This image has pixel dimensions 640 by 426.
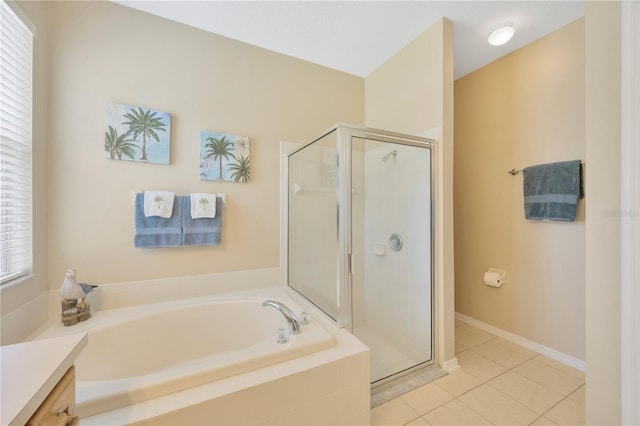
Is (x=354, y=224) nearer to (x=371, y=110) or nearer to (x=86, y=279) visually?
(x=371, y=110)

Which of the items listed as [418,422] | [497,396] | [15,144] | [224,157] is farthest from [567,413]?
[15,144]

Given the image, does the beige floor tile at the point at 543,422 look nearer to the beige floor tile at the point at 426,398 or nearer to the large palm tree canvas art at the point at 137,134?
the beige floor tile at the point at 426,398

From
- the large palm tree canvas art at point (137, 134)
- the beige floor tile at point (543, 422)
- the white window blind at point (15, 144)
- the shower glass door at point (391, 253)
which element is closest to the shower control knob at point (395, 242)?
the shower glass door at point (391, 253)

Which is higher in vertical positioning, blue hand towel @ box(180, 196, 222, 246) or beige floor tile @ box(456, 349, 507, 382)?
blue hand towel @ box(180, 196, 222, 246)

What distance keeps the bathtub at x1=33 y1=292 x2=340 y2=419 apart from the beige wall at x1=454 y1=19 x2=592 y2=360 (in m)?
1.83

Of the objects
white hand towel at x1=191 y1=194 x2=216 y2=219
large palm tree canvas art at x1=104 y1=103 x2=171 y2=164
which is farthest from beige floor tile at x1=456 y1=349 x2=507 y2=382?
large palm tree canvas art at x1=104 y1=103 x2=171 y2=164

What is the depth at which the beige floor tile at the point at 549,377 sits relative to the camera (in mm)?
1585

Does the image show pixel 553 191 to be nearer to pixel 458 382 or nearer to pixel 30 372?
pixel 458 382

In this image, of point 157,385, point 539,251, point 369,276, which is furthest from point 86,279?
point 539,251

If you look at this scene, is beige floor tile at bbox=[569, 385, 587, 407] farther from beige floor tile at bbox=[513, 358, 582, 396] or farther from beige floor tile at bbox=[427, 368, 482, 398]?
beige floor tile at bbox=[427, 368, 482, 398]

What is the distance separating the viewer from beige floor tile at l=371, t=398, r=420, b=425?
1.35 metres

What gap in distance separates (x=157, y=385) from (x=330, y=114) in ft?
→ 7.77

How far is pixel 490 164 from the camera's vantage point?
2.30m

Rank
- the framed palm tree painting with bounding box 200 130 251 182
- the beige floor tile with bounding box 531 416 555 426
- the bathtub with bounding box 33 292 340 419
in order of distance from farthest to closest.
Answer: the framed palm tree painting with bounding box 200 130 251 182
the beige floor tile with bounding box 531 416 555 426
the bathtub with bounding box 33 292 340 419
